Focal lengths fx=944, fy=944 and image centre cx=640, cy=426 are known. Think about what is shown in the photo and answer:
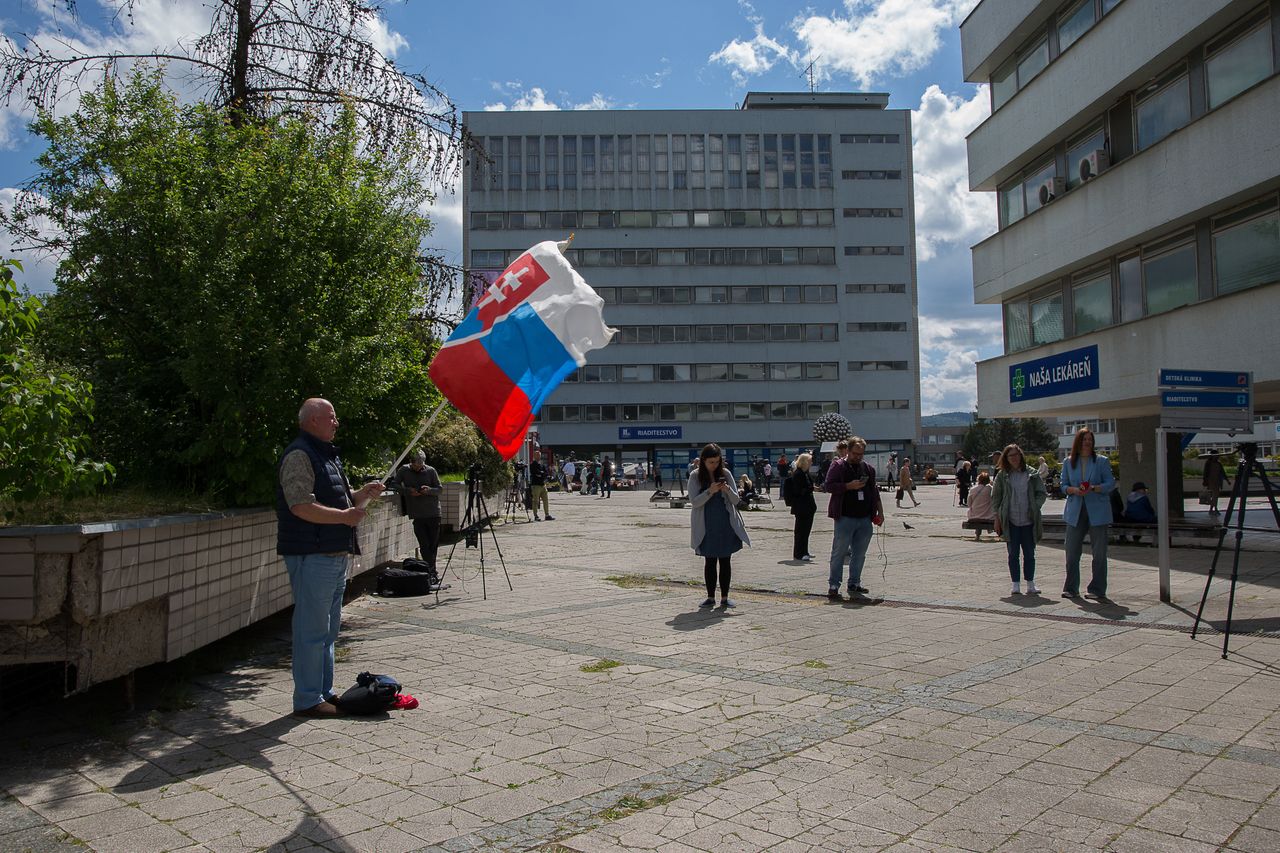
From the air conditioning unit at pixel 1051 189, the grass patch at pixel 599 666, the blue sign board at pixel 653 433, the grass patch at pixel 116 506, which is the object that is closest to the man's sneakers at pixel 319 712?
the grass patch at pixel 116 506

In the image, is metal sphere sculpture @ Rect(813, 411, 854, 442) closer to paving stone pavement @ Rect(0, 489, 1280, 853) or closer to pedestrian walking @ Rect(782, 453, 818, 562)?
pedestrian walking @ Rect(782, 453, 818, 562)

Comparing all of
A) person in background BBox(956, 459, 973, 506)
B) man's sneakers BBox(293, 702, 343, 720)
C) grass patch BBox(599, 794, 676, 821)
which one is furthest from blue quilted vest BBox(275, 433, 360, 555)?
person in background BBox(956, 459, 973, 506)

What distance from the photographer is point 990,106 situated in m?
24.5

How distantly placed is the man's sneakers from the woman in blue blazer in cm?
778

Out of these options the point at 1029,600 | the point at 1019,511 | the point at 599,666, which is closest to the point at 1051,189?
the point at 1019,511

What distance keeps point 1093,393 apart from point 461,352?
16.8m

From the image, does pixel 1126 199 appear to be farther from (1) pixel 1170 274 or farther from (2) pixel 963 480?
(2) pixel 963 480

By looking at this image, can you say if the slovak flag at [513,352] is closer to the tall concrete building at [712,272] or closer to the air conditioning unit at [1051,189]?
the air conditioning unit at [1051,189]

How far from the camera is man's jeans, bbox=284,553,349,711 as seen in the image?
5.69m

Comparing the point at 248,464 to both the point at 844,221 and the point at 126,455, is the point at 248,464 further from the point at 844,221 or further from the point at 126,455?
the point at 844,221

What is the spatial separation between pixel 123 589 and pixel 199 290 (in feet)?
8.70

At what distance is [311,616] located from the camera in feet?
18.7

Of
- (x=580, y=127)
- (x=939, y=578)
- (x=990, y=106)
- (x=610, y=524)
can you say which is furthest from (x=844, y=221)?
(x=939, y=578)

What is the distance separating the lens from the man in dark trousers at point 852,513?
34.1ft
